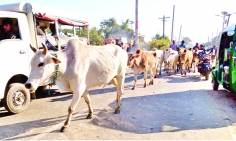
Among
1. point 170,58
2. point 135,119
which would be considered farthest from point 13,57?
point 170,58

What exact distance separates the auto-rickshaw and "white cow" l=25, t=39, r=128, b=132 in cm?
305

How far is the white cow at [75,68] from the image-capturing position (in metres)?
3.88

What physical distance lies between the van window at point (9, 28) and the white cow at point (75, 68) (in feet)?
5.49

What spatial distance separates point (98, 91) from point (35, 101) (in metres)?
2.19

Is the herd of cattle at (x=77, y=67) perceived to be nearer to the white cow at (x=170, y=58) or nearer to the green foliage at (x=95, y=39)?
the white cow at (x=170, y=58)

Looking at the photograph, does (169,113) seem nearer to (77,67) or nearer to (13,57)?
(77,67)

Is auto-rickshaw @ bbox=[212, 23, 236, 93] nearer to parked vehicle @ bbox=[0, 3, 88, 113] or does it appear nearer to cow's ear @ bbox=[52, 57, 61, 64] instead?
cow's ear @ bbox=[52, 57, 61, 64]

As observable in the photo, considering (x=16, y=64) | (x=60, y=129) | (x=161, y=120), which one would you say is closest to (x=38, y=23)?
(x=16, y=64)

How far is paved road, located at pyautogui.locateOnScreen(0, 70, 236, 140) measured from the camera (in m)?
4.05

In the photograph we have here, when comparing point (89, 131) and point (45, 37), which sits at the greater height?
point (45, 37)

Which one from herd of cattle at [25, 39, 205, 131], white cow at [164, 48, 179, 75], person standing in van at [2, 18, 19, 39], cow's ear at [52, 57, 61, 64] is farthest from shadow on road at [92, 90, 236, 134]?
white cow at [164, 48, 179, 75]

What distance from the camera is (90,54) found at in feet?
15.3

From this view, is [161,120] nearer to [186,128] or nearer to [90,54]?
[186,128]

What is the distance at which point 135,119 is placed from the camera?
487 cm
